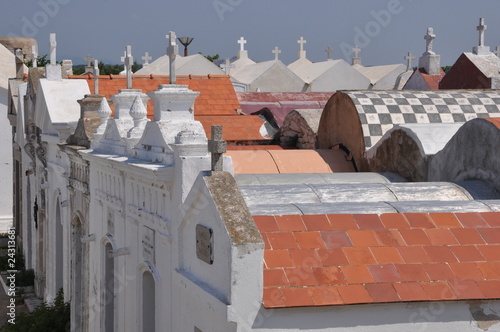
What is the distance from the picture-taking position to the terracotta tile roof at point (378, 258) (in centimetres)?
651

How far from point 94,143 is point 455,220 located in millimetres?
6878

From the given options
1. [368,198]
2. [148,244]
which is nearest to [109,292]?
[148,244]

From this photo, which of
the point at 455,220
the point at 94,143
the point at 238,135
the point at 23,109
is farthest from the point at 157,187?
the point at 23,109

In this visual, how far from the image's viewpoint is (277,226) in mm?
7109

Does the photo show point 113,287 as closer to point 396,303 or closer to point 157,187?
point 157,187

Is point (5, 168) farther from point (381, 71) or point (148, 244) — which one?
point (148, 244)

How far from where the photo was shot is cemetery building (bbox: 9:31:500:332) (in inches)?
256

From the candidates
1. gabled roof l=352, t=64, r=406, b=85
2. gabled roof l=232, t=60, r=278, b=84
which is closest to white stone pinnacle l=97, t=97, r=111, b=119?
gabled roof l=232, t=60, r=278, b=84

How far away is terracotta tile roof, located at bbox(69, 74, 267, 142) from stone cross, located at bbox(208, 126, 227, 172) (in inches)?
429

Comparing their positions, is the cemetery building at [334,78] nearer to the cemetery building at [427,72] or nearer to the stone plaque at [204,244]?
the cemetery building at [427,72]

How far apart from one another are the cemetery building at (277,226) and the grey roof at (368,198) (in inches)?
0.8

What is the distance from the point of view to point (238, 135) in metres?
18.0

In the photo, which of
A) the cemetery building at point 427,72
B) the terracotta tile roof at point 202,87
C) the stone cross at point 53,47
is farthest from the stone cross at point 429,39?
the stone cross at point 53,47

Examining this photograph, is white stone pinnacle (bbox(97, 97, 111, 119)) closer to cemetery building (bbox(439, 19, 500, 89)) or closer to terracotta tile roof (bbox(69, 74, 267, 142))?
terracotta tile roof (bbox(69, 74, 267, 142))
